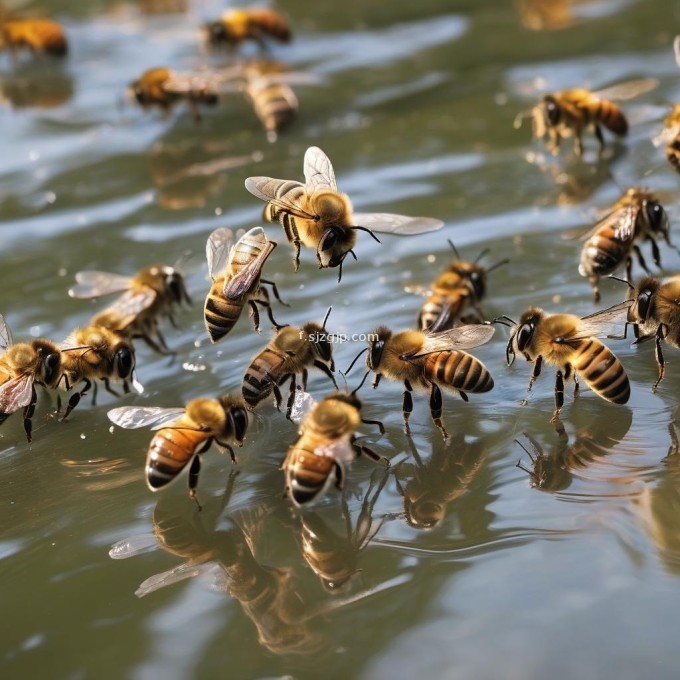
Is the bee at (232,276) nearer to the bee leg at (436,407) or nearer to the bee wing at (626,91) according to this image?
the bee leg at (436,407)

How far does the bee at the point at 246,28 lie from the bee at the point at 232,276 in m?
5.09

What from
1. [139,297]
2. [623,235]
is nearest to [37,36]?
[139,297]

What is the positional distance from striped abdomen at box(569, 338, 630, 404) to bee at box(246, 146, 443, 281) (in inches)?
37.8

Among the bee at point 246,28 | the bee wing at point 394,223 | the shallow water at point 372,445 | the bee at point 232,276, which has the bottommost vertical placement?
the shallow water at point 372,445

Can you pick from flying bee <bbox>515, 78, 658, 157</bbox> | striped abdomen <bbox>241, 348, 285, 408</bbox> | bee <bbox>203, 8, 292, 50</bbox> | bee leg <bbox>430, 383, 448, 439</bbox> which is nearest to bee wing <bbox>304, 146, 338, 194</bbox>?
striped abdomen <bbox>241, 348, 285, 408</bbox>

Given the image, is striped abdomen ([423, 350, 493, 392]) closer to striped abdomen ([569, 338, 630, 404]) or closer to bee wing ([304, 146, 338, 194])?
striped abdomen ([569, 338, 630, 404])

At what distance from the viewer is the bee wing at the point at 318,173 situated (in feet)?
13.7

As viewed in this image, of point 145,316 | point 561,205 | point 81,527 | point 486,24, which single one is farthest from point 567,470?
point 486,24

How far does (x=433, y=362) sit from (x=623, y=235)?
1.45 metres

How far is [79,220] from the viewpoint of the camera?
6.43 metres

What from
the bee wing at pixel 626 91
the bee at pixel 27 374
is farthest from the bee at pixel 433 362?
the bee wing at pixel 626 91

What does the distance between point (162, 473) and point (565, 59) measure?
561 centimetres

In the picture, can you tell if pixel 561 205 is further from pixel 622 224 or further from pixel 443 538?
pixel 443 538

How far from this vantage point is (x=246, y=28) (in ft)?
29.8
